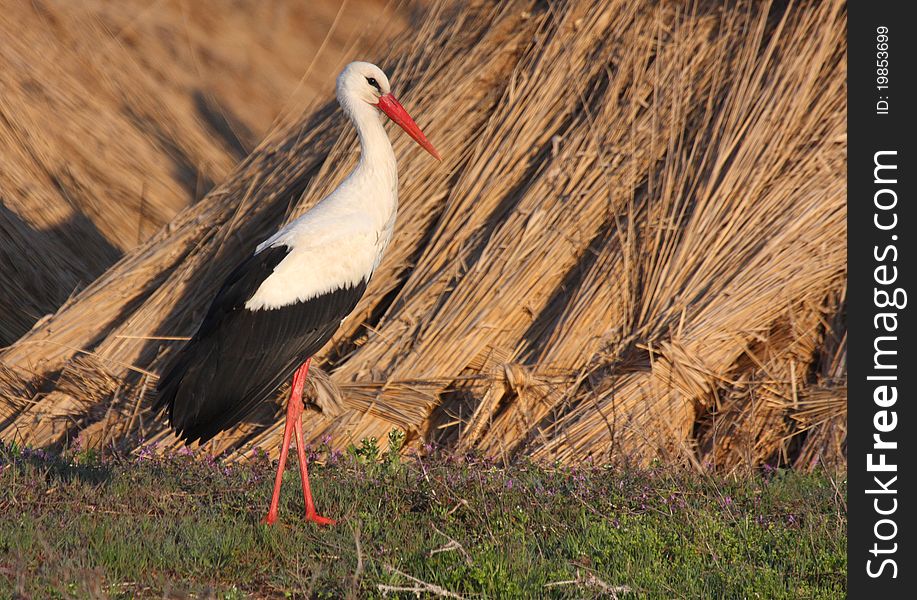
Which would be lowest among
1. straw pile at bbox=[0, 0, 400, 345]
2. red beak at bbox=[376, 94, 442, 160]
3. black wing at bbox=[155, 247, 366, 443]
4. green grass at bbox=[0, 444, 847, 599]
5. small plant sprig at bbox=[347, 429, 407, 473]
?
green grass at bbox=[0, 444, 847, 599]

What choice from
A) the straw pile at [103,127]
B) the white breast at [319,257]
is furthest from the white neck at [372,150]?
the straw pile at [103,127]

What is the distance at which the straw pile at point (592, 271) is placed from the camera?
6.56 meters

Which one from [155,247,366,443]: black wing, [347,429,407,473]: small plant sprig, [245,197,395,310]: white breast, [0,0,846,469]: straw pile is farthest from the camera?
[0,0,846,469]: straw pile

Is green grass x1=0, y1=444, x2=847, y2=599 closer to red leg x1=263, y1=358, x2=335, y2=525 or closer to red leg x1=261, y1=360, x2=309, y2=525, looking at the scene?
red leg x1=263, y1=358, x2=335, y2=525

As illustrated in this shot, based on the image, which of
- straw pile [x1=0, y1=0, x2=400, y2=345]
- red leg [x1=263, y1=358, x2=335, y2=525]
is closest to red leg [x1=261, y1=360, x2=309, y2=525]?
red leg [x1=263, y1=358, x2=335, y2=525]

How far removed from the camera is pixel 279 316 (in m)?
5.29

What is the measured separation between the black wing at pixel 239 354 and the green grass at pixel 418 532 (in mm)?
409

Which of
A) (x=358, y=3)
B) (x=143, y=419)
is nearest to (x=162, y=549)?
(x=143, y=419)

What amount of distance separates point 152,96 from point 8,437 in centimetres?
506

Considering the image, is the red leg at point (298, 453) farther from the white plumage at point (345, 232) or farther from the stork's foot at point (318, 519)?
the white plumage at point (345, 232)

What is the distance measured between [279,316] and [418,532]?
128 centimetres

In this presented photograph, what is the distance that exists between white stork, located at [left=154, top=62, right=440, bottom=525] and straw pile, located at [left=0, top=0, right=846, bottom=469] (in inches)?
42.6

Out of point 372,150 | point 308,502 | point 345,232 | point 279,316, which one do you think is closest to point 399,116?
point 372,150

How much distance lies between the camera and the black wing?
16.8 feet
